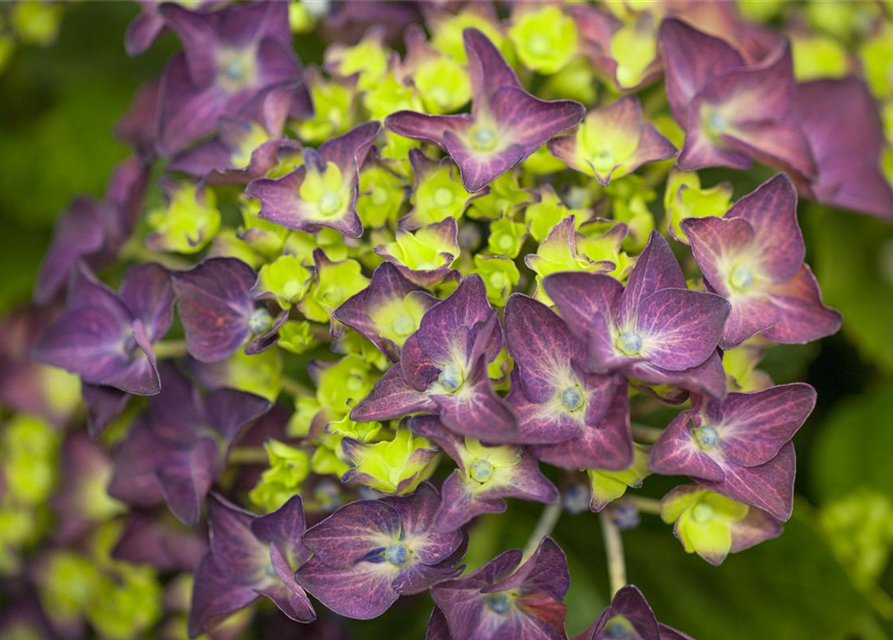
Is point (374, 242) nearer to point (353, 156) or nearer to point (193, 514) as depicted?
point (353, 156)

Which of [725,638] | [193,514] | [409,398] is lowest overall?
[725,638]

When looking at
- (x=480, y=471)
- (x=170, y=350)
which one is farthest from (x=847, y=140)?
(x=170, y=350)

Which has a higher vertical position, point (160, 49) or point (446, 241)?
point (446, 241)

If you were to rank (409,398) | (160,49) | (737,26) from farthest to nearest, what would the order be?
(160,49)
(737,26)
(409,398)

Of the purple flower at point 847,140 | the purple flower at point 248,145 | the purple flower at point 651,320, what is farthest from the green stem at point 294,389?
the purple flower at point 847,140

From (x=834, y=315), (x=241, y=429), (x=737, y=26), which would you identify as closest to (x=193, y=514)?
(x=241, y=429)

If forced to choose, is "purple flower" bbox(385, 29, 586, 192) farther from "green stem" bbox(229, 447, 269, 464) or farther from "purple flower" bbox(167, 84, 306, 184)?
"green stem" bbox(229, 447, 269, 464)

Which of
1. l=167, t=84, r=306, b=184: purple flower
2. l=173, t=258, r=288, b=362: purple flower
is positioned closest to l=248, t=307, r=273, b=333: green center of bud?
l=173, t=258, r=288, b=362: purple flower
